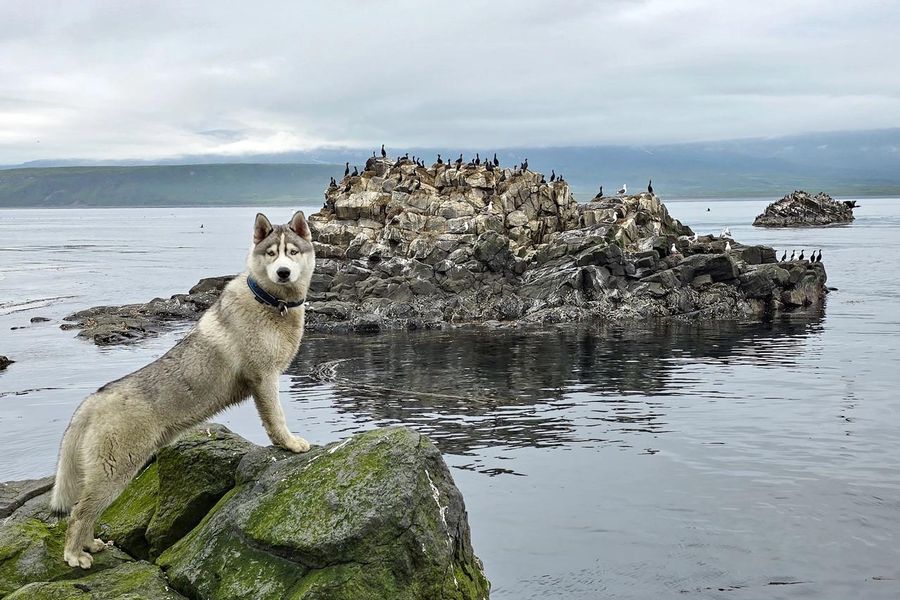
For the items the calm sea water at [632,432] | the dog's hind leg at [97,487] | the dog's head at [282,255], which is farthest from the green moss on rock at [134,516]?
the calm sea water at [632,432]

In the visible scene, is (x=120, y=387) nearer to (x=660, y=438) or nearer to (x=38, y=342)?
(x=660, y=438)

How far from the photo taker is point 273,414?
412 inches

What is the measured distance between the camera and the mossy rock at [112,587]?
8.91m

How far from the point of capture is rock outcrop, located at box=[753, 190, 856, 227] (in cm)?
18312

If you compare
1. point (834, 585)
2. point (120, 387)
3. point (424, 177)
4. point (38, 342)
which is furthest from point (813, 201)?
point (120, 387)

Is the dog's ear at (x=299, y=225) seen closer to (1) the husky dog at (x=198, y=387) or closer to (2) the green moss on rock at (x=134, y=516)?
(1) the husky dog at (x=198, y=387)

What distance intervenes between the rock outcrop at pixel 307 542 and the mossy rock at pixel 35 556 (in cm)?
1

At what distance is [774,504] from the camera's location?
22.4m

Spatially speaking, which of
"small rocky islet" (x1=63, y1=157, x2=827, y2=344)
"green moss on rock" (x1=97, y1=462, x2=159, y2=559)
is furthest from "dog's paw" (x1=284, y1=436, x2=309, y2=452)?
"small rocky islet" (x1=63, y1=157, x2=827, y2=344)

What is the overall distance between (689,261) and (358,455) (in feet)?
185

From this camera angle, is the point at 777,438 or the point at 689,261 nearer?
the point at 777,438

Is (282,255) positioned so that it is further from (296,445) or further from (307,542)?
(307,542)

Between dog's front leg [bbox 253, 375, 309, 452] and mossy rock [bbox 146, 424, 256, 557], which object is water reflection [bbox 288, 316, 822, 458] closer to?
mossy rock [bbox 146, 424, 256, 557]

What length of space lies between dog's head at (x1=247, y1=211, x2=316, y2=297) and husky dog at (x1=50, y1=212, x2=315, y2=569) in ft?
0.04
